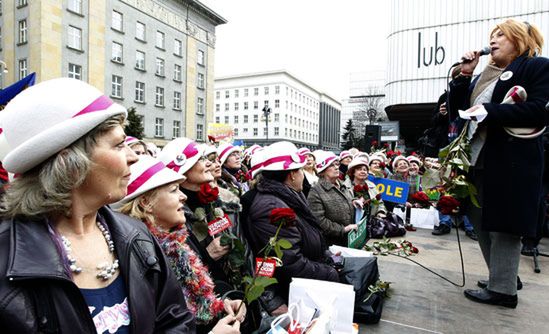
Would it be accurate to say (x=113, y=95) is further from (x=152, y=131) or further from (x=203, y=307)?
(x=203, y=307)

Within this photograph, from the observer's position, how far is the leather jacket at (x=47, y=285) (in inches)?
38.4

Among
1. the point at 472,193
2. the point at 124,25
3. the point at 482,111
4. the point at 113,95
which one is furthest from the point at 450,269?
the point at 124,25

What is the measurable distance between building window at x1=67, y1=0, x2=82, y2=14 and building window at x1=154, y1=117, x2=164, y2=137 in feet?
35.0

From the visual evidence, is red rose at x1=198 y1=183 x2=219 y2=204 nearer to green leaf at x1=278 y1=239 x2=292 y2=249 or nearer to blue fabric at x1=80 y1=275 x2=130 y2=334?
green leaf at x1=278 y1=239 x2=292 y2=249

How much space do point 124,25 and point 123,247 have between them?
1314 inches

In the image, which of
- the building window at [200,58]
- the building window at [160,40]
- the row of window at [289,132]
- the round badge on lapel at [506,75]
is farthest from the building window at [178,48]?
the row of window at [289,132]

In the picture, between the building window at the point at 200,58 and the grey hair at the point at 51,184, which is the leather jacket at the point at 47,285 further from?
the building window at the point at 200,58

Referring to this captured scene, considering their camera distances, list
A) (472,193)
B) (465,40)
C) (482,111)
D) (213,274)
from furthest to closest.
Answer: (465,40)
(472,193)
(482,111)
(213,274)

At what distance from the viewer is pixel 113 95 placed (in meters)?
29.0

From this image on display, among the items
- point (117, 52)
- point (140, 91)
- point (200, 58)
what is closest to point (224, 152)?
point (117, 52)

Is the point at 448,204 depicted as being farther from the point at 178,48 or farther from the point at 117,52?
the point at 178,48

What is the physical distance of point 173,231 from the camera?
2146 mm

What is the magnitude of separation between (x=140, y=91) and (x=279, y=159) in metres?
32.0

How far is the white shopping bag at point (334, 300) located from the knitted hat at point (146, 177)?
110cm
